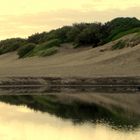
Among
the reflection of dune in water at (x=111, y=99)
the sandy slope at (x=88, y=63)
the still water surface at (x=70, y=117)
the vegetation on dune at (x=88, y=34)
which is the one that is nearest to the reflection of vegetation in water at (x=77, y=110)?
the still water surface at (x=70, y=117)

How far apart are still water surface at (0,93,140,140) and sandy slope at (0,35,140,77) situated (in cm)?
1137

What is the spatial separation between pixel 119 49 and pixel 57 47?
14.2m

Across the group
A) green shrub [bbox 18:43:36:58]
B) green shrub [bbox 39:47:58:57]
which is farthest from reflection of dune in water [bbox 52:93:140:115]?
green shrub [bbox 18:43:36:58]

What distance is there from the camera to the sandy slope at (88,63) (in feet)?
180

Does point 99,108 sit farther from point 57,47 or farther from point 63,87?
point 57,47

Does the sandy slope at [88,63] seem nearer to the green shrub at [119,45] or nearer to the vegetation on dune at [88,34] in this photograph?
the green shrub at [119,45]

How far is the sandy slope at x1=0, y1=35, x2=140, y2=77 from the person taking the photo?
54.8 m

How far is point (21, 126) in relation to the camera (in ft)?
100

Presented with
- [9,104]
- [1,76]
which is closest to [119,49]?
[1,76]

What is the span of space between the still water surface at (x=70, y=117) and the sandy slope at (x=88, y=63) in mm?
11366

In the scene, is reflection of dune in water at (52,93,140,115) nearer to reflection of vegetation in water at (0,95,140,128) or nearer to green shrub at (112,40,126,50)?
reflection of vegetation in water at (0,95,140,128)

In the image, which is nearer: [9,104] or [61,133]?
[61,133]

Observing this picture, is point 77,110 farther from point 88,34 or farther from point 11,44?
point 11,44

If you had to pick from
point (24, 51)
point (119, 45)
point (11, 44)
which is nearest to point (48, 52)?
Answer: point (24, 51)
